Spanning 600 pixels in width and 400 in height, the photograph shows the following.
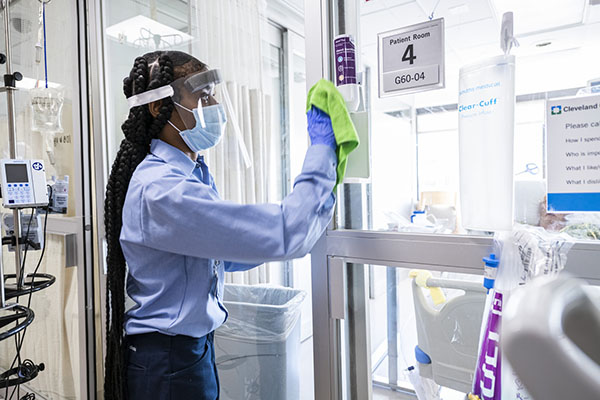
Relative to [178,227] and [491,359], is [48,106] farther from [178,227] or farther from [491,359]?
[491,359]

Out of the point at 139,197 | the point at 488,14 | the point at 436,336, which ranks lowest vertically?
the point at 436,336

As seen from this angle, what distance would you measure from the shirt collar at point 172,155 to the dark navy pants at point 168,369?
462 mm

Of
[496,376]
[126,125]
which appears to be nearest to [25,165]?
[126,125]

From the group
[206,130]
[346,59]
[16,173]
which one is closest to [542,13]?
[346,59]

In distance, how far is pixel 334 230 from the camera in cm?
117

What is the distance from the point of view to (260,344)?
1.48 m

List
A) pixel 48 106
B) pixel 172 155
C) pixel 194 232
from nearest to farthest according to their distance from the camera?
pixel 194 232 < pixel 172 155 < pixel 48 106

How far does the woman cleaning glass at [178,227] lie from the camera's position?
0.86m

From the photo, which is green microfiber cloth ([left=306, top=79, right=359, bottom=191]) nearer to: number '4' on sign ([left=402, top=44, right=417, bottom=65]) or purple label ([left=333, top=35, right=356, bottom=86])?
purple label ([left=333, top=35, right=356, bottom=86])

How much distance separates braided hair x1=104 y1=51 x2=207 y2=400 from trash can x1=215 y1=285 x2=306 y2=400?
447 mm

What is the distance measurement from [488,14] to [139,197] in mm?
966

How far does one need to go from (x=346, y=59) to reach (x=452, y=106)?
0.30m

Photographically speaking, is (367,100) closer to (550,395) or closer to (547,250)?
(547,250)

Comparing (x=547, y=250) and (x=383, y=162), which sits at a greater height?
(x=383, y=162)
